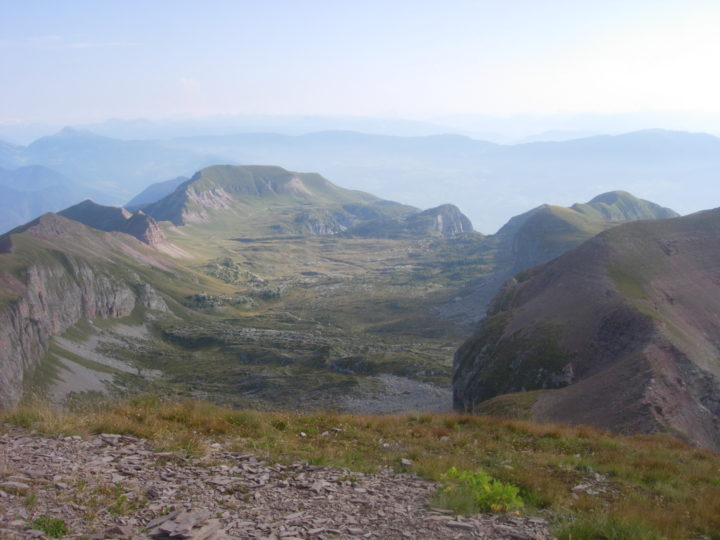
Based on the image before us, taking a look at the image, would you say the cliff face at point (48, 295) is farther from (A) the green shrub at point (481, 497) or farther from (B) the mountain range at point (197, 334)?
(A) the green shrub at point (481, 497)

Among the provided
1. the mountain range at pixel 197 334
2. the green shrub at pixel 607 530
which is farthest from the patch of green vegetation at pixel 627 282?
the green shrub at pixel 607 530

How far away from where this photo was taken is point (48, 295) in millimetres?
117250

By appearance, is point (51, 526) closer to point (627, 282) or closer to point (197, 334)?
point (627, 282)

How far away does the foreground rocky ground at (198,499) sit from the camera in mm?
9742

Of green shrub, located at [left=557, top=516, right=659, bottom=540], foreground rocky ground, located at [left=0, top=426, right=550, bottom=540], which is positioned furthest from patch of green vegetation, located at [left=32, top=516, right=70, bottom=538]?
green shrub, located at [left=557, top=516, right=659, bottom=540]

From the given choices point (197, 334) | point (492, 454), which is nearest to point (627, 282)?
point (492, 454)

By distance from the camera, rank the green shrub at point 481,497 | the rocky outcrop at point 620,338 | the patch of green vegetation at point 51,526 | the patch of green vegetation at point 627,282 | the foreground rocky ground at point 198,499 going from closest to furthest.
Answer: the patch of green vegetation at point 51,526, the foreground rocky ground at point 198,499, the green shrub at point 481,497, the rocky outcrop at point 620,338, the patch of green vegetation at point 627,282

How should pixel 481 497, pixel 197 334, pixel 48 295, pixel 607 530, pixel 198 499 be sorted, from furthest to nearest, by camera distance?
→ pixel 197 334, pixel 48 295, pixel 481 497, pixel 198 499, pixel 607 530

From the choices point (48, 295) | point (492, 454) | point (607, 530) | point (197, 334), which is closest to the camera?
point (607, 530)

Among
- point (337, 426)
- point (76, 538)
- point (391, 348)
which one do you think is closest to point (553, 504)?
point (337, 426)

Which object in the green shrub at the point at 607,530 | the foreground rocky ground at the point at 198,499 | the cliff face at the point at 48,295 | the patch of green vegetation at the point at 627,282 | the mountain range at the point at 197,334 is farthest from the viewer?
the mountain range at the point at 197,334

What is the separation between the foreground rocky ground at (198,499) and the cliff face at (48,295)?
74765mm

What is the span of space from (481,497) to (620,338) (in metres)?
45.2

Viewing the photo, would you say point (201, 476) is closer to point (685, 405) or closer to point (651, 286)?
point (685, 405)
